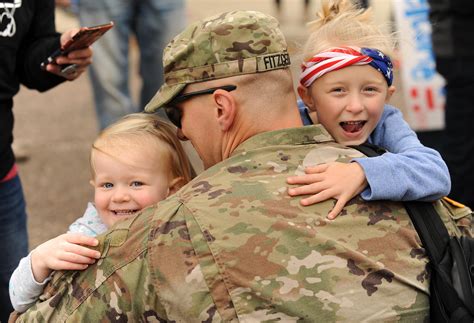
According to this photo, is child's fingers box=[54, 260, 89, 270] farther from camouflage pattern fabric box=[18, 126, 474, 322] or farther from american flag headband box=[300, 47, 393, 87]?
american flag headband box=[300, 47, 393, 87]

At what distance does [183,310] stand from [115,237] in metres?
0.25

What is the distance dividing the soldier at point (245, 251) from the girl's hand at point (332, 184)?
21 millimetres

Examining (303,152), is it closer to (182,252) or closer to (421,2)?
(182,252)

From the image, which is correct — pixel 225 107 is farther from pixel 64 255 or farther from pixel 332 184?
pixel 64 255

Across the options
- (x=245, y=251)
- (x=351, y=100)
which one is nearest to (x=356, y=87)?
(x=351, y=100)

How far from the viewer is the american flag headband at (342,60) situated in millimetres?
2693

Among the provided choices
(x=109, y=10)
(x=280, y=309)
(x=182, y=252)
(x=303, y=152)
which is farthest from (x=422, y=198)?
(x=109, y=10)

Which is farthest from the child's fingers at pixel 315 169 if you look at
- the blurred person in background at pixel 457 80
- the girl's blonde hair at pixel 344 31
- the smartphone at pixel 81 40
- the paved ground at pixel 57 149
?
the blurred person in background at pixel 457 80

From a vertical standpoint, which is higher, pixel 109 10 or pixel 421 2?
pixel 109 10

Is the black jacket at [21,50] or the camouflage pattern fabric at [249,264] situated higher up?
the black jacket at [21,50]

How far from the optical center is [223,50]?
2338 millimetres

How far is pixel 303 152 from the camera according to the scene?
7.64ft

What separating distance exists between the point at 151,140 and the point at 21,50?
43.6 inches

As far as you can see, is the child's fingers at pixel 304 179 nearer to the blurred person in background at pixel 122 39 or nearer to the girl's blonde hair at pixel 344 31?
the girl's blonde hair at pixel 344 31
